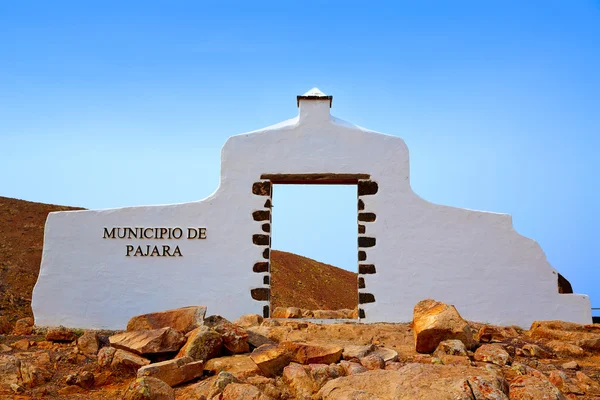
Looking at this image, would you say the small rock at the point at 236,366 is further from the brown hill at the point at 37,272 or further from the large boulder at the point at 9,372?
the brown hill at the point at 37,272

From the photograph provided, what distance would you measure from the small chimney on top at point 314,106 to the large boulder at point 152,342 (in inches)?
208

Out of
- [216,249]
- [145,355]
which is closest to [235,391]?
[145,355]

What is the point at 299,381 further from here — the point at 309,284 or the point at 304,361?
the point at 309,284

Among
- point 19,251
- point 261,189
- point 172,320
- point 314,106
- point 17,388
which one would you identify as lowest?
point 17,388

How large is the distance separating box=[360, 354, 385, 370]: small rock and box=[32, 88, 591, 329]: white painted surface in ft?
13.9

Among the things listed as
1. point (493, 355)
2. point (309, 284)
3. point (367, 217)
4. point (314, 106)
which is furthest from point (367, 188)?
point (309, 284)

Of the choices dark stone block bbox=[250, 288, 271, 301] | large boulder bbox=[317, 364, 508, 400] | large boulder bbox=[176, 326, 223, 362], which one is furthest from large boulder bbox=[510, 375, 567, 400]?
dark stone block bbox=[250, 288, 271, 301]

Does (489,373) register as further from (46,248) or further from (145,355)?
(46,248)

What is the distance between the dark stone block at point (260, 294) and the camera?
33.3ft

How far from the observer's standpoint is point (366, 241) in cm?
1026

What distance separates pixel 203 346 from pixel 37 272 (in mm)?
14627

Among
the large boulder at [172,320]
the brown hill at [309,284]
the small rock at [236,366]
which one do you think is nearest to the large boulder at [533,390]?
the small rock at [236,366]

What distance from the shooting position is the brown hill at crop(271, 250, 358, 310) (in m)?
20.4

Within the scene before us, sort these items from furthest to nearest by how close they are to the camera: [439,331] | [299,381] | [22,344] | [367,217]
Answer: [367,217]
[22,344]
[439,331]
[299,381]
